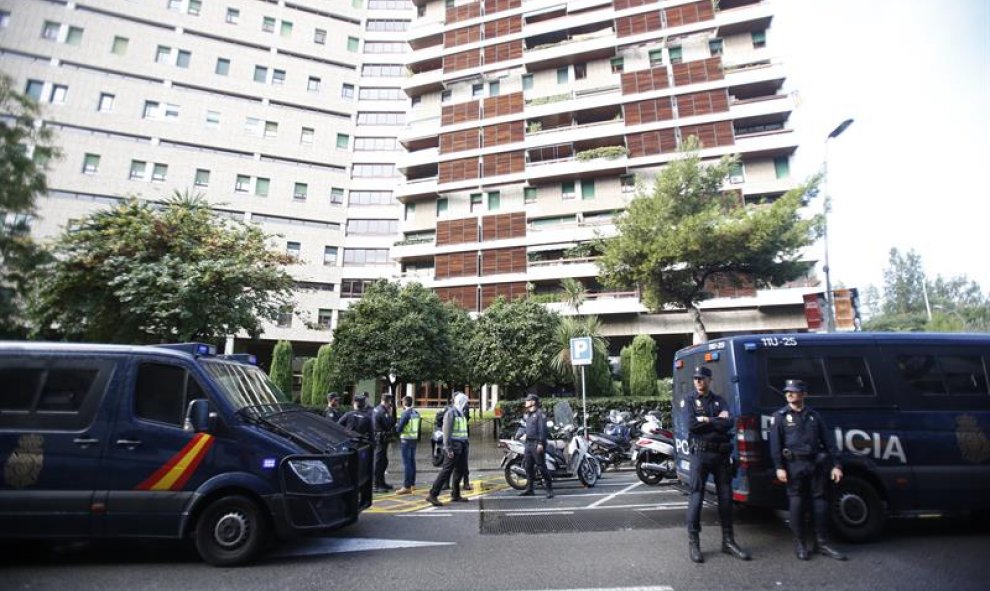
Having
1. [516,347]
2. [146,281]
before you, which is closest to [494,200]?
[516,347]

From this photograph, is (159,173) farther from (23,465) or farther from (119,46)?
(23,465)

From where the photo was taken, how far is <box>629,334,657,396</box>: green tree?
20.6m

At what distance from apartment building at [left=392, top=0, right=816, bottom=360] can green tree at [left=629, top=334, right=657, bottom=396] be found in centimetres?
766

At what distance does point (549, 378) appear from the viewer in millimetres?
20641

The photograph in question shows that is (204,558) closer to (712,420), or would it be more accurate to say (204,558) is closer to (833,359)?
(712,420)

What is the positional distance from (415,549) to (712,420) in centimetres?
373

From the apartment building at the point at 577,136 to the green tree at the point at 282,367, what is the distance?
10.5m

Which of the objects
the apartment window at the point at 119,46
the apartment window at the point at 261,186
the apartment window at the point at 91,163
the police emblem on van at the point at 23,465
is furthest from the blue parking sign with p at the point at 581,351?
the apartment window at the point at 119,46

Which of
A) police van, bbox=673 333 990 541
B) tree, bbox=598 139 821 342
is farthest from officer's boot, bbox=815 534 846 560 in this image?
tree, bbox=598 139 821 342

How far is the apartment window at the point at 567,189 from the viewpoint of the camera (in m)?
31.7

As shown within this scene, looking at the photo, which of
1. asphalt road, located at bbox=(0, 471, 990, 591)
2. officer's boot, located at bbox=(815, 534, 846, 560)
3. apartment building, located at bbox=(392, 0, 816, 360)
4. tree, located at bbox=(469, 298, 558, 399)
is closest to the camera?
asphalt road, located at bbox=(0, 471, 990, 591)

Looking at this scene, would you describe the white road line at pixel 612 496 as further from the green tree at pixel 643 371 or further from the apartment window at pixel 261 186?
the apartment window at pixel 261 186

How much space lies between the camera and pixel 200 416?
4688 mm

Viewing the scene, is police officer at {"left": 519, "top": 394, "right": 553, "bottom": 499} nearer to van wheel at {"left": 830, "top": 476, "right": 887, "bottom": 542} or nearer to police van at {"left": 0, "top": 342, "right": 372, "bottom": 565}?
police van at {"left": 0, "top": 342, "right": 372, "bottom": 565}
